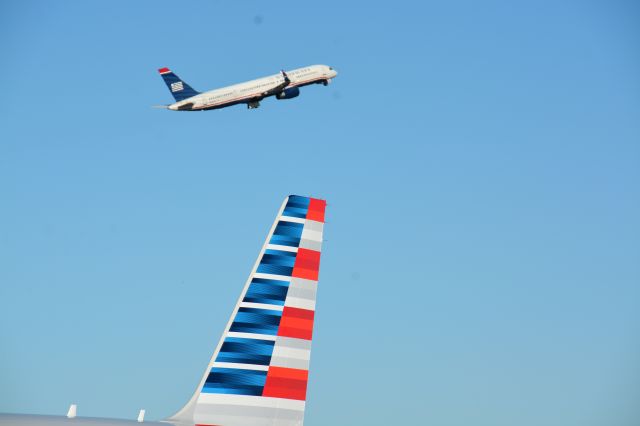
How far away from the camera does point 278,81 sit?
106 meters

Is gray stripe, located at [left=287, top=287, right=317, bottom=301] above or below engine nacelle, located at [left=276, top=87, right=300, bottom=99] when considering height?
below

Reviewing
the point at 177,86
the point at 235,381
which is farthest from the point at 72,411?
the point at 177,86

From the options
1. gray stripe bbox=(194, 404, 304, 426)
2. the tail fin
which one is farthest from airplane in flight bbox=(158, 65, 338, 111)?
gray stripe bbox=(194, 404, 304, 426)

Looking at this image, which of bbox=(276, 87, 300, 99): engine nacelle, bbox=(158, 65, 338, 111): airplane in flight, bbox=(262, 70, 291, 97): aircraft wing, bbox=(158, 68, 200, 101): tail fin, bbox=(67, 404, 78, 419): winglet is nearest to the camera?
bbox=(67, 404, 78, 419): winglet

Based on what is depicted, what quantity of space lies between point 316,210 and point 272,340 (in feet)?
12.1

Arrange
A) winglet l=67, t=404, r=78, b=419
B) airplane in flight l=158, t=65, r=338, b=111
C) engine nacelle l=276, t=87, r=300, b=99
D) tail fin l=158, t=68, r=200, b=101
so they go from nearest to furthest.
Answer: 1. winglet l=67, t=404, r=78, b=419
2. airplane in flight l=158, t=65, r=338, b=111
3. engine nacelle l=276, t=87, r=300, b=99
4. tail fin l=158, t=68, r=200, b=101

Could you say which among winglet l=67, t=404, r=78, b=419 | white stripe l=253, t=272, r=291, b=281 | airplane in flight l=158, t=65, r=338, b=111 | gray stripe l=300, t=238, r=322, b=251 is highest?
airplane in flight l=158, t=65, r=338, b=111

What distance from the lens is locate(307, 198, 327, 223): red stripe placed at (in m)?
24.2

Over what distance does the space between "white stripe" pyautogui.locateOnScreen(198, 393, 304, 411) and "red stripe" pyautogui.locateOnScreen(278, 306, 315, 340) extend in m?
1.57

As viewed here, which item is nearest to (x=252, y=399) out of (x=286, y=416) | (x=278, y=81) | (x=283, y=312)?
(x=286, y=416)

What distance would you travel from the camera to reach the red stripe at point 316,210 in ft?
79.6

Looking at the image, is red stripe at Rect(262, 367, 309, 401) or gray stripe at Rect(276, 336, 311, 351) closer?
red stripe at Rect(262, 367, 309, 401)

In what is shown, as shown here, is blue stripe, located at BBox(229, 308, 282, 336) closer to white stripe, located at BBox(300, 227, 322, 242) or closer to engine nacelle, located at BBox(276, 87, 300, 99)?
white stripe, located at BBox(300, 227, 322, 242)

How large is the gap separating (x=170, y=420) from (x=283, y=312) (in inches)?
148
